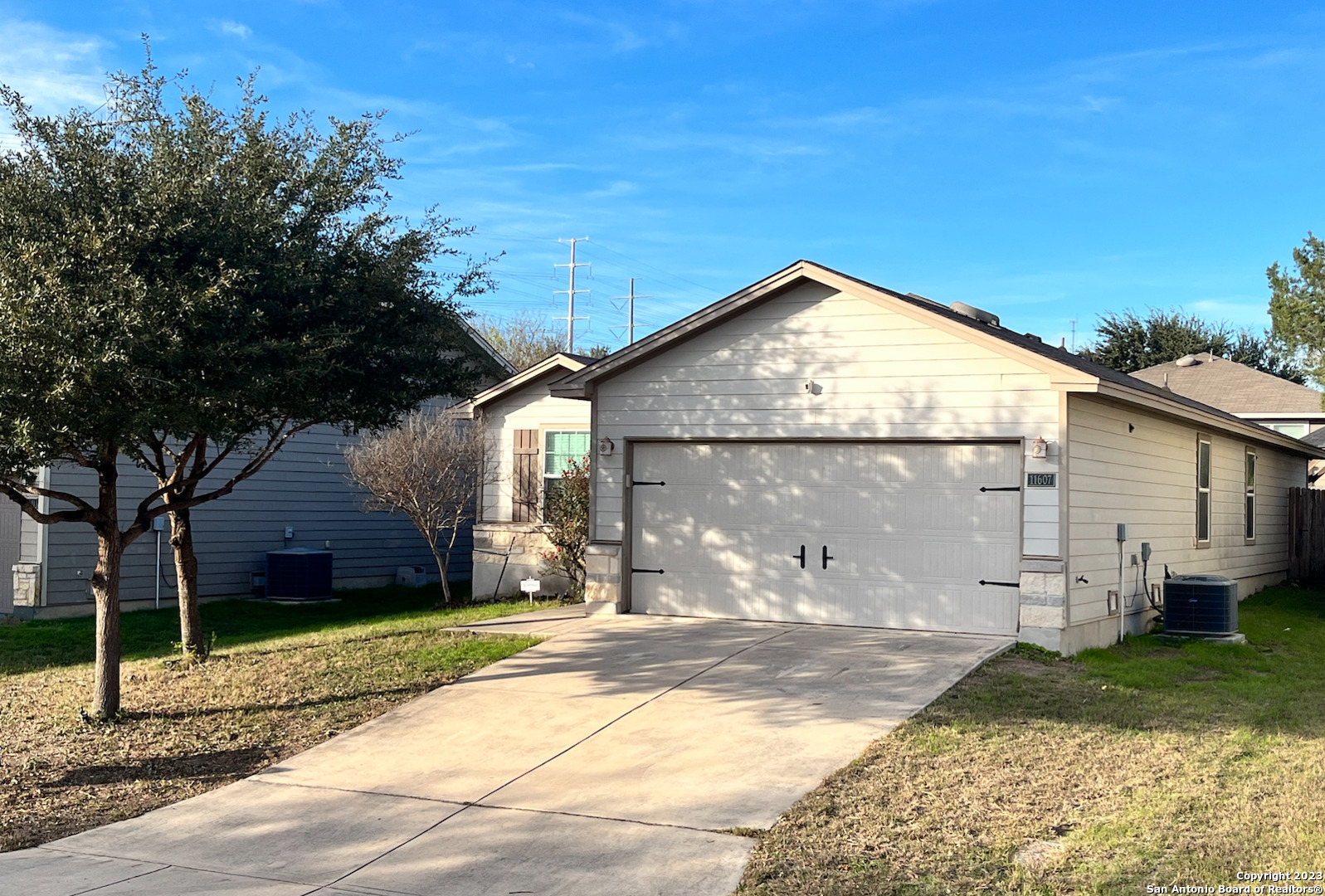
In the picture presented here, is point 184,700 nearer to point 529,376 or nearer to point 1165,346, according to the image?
point 529,376

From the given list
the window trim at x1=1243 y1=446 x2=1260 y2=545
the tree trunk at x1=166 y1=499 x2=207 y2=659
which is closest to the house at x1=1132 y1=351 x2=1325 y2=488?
the window trim at x1=1243 y1=446 x2=1260 y2=545

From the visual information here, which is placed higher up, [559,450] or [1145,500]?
[559,450]

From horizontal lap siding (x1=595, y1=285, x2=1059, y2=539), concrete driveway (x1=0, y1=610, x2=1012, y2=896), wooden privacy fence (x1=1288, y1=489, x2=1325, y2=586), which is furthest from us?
wooden privacy fence (x1=1288, y1=489, x2=1325, y2=586)

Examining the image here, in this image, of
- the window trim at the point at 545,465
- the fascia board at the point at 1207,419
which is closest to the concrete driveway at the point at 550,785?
the fascia board at the point at 1207,419

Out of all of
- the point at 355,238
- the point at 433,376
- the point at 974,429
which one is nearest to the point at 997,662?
the point at 974,429

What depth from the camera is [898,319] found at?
492 inches

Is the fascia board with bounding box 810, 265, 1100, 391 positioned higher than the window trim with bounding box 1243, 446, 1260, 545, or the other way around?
the fascia board with bounding box 810, 265, 1100, 391

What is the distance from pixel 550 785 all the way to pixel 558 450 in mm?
10175

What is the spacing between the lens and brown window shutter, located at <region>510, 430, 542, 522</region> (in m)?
17.8

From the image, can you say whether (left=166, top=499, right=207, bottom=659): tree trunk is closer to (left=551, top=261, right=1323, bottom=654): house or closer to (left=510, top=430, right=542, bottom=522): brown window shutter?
(left=551, top=261, right=1323, bottom=654): house

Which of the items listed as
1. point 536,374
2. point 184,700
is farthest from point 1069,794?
point 536,374

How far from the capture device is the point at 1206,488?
1688cm

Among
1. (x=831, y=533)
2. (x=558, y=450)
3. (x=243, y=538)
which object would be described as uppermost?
(x=558, y=450)

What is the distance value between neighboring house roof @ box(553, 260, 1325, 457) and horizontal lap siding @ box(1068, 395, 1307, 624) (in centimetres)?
33
